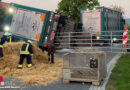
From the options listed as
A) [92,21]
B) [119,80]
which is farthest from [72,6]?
[119,80]

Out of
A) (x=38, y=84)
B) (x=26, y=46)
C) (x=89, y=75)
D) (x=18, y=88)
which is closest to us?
(x=18, y=88)

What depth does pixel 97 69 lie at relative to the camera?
258 inches

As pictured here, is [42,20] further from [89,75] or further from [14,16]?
[89,75]

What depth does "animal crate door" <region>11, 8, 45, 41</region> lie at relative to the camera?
13.0 metres

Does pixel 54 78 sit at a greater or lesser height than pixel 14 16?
lesser

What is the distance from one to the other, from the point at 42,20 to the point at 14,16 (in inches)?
76.1

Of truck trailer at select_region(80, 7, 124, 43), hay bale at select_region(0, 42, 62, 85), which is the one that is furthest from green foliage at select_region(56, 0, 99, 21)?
hay bale at select_region(0, 42, 62, 85)

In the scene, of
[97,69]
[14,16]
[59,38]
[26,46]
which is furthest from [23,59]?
[59,38]

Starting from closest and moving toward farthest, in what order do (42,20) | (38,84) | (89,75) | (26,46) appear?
1. (38,84)
2. (89,75)
3. (26,46)
4. (42,20)

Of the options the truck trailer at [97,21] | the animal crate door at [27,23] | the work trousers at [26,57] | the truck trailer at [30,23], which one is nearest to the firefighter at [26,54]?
the work trousers at [26,57]

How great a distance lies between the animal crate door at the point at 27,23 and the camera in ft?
42.5

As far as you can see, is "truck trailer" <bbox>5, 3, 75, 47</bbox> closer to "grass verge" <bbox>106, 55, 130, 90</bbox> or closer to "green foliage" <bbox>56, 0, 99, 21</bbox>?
"grass verge" <bbox>106, 55, 130, 90</bbox>

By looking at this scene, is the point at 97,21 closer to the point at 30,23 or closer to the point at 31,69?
the point at 30,23

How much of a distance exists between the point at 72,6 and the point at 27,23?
28923mm
